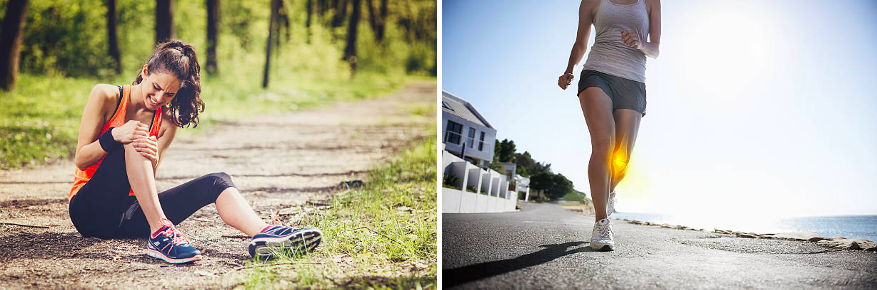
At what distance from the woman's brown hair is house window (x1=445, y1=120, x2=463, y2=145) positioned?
196 cm

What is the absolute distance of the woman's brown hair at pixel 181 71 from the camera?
2.77 m

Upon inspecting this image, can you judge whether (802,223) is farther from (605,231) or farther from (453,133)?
(453,133)

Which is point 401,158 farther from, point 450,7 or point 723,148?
point 723,148

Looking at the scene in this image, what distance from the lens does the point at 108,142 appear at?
256cm

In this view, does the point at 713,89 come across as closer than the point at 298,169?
Yes

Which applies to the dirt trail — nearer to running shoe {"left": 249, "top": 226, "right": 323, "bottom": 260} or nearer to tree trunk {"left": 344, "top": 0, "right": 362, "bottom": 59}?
running shoe {"left": 249, "top": 226, "right": 323, "bottom": 260}

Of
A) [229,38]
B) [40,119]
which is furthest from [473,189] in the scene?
[229,38]

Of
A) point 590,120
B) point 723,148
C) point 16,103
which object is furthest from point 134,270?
point 16,103

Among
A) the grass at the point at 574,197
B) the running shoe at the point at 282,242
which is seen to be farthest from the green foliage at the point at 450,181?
the running shoe at the point at 282,242

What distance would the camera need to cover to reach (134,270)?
7.63 feet

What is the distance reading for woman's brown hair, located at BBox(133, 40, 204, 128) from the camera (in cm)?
277

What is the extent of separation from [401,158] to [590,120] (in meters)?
3.74

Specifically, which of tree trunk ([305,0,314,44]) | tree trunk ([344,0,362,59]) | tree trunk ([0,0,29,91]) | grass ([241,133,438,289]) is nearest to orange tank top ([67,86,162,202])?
grass ([241,133,438,289])

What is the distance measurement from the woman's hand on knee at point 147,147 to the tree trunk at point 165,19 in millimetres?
1905
